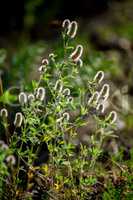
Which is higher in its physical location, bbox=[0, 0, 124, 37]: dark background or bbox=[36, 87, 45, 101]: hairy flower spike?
bbox=[0, 0, 124, 37]: dark background

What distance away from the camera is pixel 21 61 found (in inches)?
187

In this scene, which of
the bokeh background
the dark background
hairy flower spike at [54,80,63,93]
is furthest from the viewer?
the dark background

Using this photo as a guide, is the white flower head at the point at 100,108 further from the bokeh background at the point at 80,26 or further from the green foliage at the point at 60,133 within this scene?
the bokeh background at the point at 80,26

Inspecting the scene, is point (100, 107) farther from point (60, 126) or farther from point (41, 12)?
point (41, 12)

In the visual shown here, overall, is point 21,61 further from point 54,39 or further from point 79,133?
point 54,39

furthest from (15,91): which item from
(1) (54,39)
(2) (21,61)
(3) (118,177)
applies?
(1) (54,39)

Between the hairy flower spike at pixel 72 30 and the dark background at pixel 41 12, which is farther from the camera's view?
the dark background at pixel 41 12

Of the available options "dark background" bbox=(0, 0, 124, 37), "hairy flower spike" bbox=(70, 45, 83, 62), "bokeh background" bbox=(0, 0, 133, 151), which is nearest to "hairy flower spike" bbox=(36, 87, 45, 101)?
"hairy flower spike" bbox=(70, 45, 83, 62)

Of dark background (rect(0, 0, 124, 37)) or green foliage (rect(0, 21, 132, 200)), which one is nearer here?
green foliage (rect(0, 21, 132, 200))

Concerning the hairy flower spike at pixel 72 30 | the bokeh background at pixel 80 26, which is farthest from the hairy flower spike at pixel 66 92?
the bokeh background at pixel 80 26

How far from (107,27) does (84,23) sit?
352 millimetres

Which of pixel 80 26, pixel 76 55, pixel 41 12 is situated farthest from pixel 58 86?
pixel 41 12

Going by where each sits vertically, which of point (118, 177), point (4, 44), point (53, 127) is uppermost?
point (4, 44)

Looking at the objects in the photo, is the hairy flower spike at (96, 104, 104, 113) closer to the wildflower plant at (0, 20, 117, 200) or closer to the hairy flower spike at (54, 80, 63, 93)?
the wildflower plant at (0, 20, 117, 200)
